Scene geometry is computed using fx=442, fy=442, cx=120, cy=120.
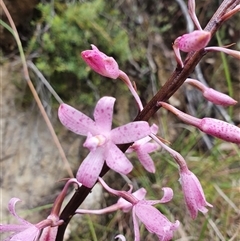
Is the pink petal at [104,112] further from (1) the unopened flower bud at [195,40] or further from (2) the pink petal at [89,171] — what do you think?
(1) the unopened flower bud at [195,40]

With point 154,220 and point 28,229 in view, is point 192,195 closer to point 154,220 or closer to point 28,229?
point 154,220

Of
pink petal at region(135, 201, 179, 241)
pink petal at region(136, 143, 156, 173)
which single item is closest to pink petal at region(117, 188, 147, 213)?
pink petal at region(136, 143, 156, 173)

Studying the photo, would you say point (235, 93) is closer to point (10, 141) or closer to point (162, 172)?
point (162, 172)

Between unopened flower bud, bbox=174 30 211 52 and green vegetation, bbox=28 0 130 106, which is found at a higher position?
unopened flower bud, bbox=174 30 211 52

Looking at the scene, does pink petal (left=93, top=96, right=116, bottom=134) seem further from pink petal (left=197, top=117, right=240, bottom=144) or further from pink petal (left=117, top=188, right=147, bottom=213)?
pink petal (left=117, top=188, right=147, bottom=213)

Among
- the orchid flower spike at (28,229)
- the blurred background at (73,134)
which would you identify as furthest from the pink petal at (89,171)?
the blurred background at (73,134)

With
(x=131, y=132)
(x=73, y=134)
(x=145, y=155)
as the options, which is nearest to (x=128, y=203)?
(x=145, y=155)
